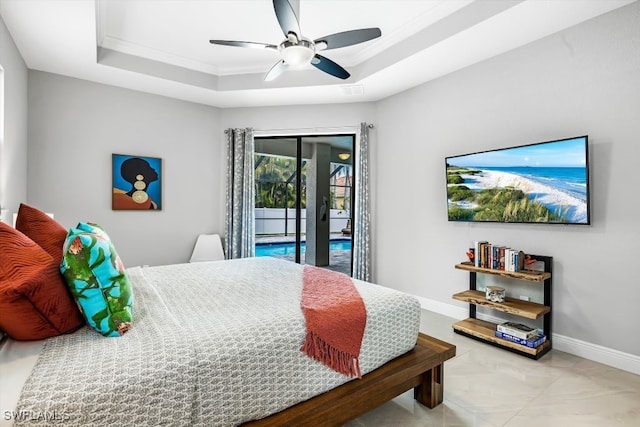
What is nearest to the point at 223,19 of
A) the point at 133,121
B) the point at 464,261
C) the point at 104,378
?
the point at 133,121

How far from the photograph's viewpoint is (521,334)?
8.86 feet

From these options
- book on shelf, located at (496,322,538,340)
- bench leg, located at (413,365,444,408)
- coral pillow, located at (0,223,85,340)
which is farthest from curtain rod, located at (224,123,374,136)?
coral pillow, located at (0,223,85,340)

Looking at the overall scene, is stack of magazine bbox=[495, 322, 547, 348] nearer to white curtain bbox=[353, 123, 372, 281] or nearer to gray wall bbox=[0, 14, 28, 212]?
white curtain bbox=[353, 123, 372, 281]

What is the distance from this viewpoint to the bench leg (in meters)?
1.97

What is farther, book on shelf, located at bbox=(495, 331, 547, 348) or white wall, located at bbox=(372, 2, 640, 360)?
book on shelf, located at bbox=(495, 331, 547, 348)

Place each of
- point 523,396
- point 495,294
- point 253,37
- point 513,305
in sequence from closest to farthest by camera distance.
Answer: point 523,396, point 513,305, point 495,294, point 253,37

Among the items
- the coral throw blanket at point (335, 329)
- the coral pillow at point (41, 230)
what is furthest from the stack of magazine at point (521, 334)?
the coral pillow at point (41, 230)

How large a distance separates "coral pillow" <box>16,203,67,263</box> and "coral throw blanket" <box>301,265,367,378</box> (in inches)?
46.9

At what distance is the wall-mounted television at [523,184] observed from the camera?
8.48ft

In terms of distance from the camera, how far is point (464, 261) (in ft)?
11.6

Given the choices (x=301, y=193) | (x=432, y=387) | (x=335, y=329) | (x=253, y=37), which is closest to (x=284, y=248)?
(x=301, y=193)

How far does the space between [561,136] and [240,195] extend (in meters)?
3.81

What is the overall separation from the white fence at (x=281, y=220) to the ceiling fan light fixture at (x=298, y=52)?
275 cm

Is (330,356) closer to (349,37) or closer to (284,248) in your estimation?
(349,37)
